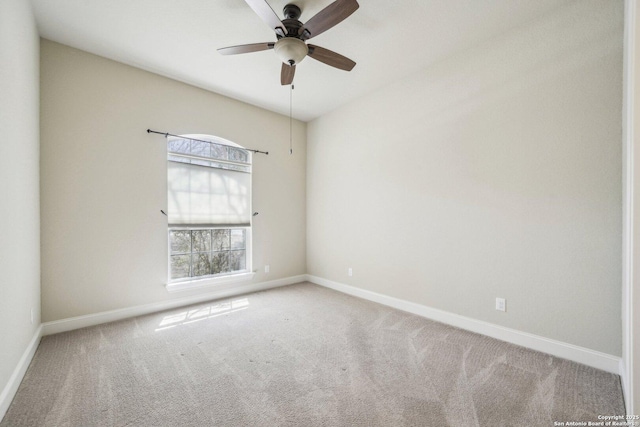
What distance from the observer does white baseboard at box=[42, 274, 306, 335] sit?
2.72 metres

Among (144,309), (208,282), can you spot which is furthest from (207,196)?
(144,309)

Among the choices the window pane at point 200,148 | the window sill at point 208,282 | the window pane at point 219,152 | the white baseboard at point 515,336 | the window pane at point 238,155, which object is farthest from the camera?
the window pane at point 238,155

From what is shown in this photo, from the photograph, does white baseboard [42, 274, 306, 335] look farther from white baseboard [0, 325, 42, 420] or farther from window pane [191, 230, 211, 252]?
window pane [191, 230, 211, 252]

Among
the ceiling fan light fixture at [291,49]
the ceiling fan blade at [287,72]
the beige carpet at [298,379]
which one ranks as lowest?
the beige carpet at [298,379]

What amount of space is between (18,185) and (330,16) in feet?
8.64

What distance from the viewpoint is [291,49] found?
7.28ft

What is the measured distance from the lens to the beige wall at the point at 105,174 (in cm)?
270

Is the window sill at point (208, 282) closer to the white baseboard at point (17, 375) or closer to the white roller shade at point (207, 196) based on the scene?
the white roller shade at point (207, 196)

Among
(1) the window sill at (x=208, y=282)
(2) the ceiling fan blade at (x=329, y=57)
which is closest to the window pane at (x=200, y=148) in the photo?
(1) the window sill at (x=208, y=282)

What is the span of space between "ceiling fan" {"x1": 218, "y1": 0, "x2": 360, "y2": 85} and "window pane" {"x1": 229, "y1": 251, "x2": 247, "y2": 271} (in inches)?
108

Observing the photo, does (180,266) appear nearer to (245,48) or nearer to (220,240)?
(220,240)

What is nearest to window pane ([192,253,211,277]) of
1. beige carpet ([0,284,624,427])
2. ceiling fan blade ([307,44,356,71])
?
beige carpet ([0,284,624,427])

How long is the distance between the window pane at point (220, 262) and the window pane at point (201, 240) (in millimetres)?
156

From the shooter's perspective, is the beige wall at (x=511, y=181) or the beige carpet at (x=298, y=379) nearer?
the beige carpet at (x=298, y=379)
